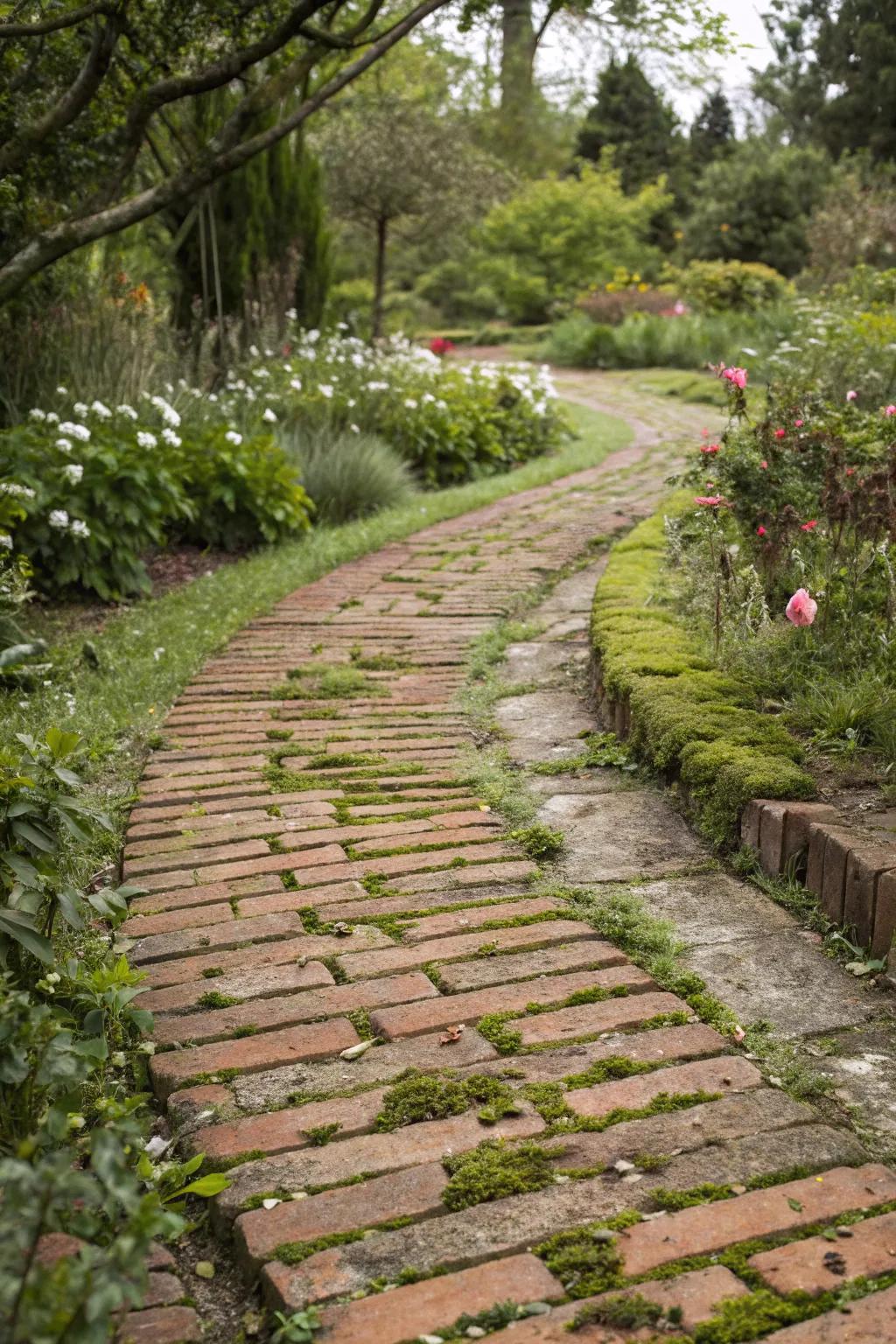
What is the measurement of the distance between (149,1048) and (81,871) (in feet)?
2.40

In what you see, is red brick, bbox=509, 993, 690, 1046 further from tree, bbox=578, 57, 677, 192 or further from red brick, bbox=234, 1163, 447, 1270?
tree, bbox=578, 57, 677, 192

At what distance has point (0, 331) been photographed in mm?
6254

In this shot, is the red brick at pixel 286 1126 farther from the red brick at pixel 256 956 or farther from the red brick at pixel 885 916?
the red brick at pixel 885 916

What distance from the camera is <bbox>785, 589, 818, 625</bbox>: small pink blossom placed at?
10.4 ft

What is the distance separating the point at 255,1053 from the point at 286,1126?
220 millimetres

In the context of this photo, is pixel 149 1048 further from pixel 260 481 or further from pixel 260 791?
pixel 260 481

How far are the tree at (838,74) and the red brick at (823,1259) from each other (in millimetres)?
8485

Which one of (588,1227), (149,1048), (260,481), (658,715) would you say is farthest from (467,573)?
(588,1227)

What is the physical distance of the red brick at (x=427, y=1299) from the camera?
4.88ft

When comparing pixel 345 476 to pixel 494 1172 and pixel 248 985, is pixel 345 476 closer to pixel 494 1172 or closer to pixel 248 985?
pixel 248 985

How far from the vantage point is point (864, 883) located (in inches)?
94.5

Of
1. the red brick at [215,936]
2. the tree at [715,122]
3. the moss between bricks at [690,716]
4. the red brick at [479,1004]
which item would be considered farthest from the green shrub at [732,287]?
the red brick at [479,1004]

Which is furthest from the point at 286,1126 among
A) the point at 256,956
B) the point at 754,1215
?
the point at 754,1215

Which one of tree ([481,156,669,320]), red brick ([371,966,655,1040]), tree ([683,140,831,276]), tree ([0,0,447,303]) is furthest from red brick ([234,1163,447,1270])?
tree ([481,156,669,320])
